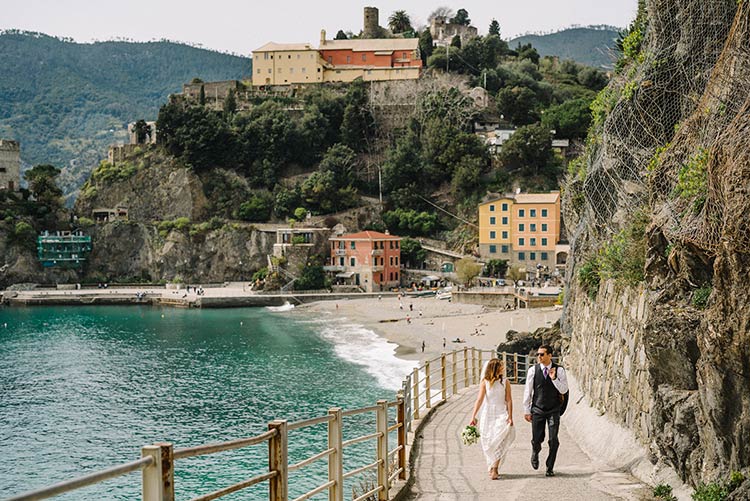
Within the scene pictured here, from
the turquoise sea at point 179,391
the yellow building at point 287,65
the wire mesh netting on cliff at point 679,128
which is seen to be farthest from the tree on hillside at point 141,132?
the wire mesh netting on cliff at point 679,128

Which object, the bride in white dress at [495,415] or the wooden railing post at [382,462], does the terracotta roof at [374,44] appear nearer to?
the bride in white dress at [495,415]

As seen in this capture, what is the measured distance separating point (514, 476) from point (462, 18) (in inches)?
3687

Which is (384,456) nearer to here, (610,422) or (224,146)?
(610,422)

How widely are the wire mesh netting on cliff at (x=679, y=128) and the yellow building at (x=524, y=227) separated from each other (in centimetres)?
4662

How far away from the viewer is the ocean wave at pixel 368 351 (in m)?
31.0

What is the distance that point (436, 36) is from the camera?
91.3 m

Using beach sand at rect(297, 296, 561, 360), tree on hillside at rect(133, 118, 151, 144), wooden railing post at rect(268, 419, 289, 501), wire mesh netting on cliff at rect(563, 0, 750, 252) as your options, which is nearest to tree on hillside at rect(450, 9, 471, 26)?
tree on hillside at rect(133, 118, 151, 144)

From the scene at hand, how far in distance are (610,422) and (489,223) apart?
53.0 metres

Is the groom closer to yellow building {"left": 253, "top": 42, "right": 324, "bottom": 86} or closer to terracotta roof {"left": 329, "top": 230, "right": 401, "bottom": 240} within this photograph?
terracotta roof {"left": 329, "top": 230, "right": 401, "bottom": 240}

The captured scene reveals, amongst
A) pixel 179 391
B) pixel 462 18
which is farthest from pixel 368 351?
pixel 462 18

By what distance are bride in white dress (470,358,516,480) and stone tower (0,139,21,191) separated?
263ft

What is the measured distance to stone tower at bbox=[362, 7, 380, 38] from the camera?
91.0 meters

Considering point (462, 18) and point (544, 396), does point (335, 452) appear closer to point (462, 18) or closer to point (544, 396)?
point (544, 396)

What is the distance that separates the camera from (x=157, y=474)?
3617mm
